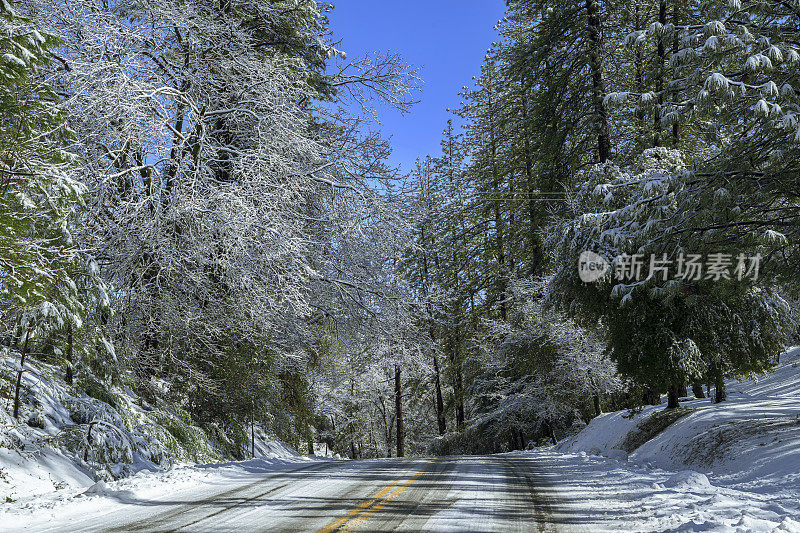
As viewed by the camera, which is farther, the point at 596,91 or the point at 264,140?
the point at 596,91

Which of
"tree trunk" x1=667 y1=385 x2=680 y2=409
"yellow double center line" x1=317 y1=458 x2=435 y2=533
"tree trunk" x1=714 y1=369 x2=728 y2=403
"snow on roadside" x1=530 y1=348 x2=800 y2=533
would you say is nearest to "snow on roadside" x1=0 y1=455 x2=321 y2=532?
"yellow double center line" x1=317 y1=458 x2=435 y2=533

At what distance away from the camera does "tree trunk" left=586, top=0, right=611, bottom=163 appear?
61.9 feet

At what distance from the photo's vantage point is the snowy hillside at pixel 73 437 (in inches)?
348

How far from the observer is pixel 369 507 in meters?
7.07

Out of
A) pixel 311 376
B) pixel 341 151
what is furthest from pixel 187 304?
pixel 311 376

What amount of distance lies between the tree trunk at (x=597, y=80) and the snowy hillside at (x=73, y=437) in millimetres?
15292

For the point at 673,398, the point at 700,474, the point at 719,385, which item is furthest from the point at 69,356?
the point at 719,385

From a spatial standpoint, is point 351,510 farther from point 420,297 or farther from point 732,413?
point 420,297

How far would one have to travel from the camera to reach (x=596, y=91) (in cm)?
1892

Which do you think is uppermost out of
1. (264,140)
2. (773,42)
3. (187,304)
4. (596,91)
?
(596,91)

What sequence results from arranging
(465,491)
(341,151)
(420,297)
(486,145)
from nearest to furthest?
1. (465,491)
2. (341,151)
3. (420,297)
4. (486,145)

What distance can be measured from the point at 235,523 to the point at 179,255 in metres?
7.71

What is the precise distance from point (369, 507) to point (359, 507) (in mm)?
122

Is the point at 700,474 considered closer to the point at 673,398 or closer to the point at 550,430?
the point at 673,398
